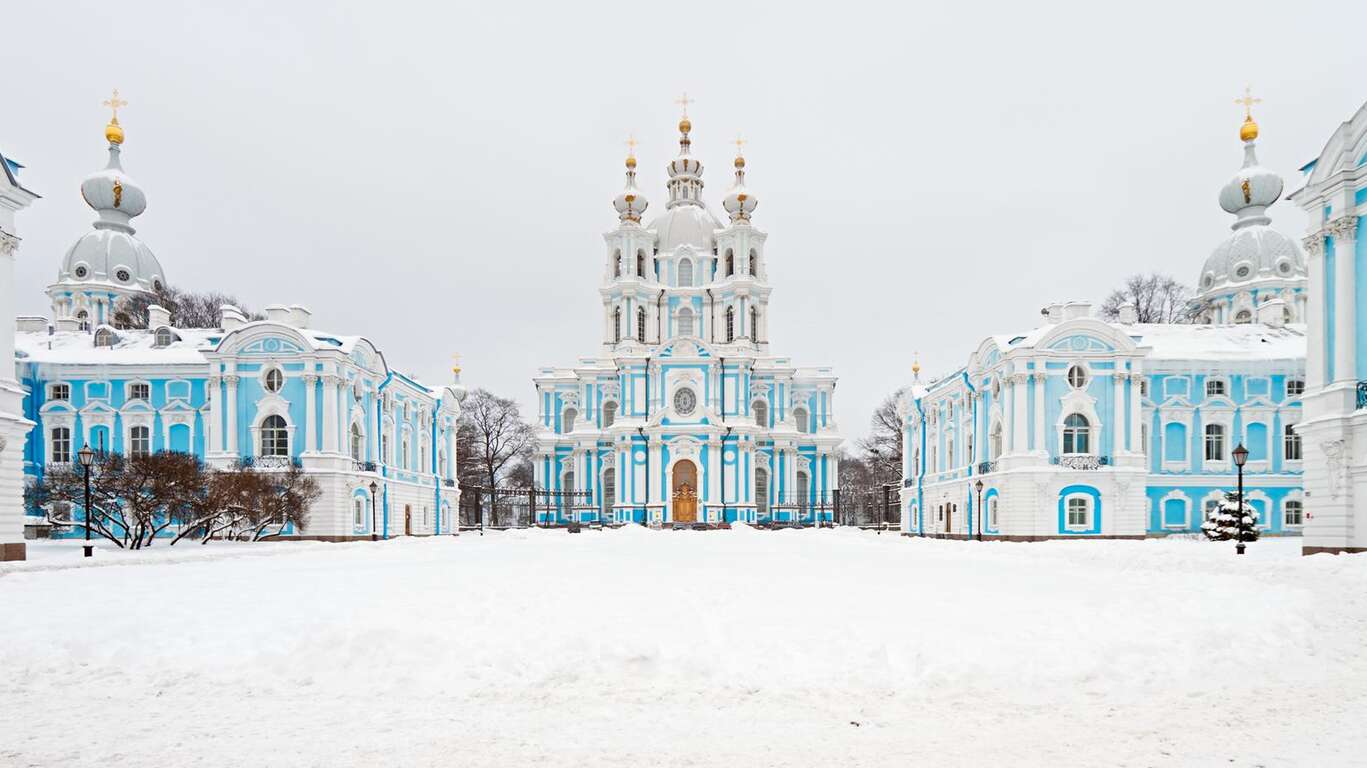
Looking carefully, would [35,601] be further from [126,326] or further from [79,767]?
[126,326]

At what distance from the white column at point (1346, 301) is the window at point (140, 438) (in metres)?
38.0

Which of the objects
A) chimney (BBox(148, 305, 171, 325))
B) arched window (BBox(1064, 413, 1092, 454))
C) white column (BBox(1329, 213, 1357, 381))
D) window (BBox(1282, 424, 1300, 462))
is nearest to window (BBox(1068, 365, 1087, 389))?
arched window (BBox(1064, 413, 1092, 454))

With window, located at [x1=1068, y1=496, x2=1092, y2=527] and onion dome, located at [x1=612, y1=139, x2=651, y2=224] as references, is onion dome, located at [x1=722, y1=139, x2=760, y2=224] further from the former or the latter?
window, located at [x1=1068, y1=496, x2=1092, y2=527]

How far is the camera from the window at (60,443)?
120ft

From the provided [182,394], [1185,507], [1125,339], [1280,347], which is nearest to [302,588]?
[182,394]

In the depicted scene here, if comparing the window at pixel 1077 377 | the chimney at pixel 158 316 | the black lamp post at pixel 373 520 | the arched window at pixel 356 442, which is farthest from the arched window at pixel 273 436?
the window at pixel 1077 377

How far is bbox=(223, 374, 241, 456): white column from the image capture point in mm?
33875

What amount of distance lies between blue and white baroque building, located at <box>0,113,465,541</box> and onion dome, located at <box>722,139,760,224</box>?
30167mm

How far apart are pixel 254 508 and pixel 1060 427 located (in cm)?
2739

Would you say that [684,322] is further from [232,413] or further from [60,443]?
[60,443]

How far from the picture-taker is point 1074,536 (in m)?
33.5

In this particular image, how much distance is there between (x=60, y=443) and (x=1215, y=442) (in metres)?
45.2

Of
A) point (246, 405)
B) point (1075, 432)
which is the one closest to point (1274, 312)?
point (1075, 432)

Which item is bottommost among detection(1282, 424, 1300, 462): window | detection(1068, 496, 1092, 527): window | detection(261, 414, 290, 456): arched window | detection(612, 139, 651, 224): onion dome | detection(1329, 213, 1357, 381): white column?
detection(1068, 496, 1092, 527): window
